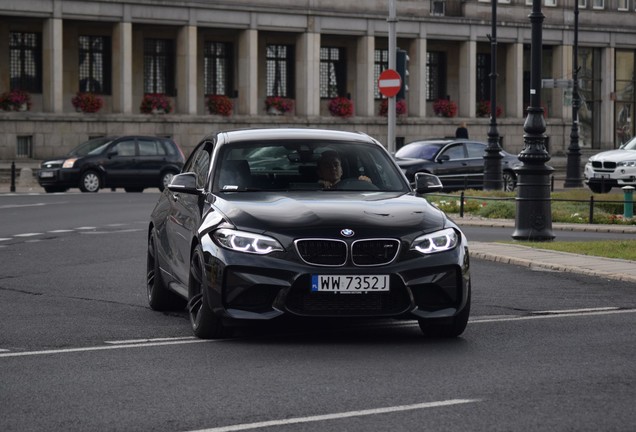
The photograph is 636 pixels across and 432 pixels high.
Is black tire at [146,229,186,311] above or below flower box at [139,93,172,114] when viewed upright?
below

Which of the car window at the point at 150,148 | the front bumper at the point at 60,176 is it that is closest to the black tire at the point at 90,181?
the front bumper at the point at 60,176

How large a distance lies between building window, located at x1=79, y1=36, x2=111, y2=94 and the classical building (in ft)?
0.19

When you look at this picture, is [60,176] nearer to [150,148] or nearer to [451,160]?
[150,148]

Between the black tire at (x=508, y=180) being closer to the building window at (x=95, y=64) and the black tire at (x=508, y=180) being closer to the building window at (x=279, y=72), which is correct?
the building window at (x=95, y=64)

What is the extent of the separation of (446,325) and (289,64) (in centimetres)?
5808

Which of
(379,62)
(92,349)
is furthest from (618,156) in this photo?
(379,62)

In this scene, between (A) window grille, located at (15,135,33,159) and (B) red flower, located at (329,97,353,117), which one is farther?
(B) red flower, located at (329,97,353,117)

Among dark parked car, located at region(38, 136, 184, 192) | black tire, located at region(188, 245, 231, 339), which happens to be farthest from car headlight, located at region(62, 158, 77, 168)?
black tire, located at region(188, 245, 231, 339)

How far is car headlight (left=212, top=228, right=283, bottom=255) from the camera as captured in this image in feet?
33.9

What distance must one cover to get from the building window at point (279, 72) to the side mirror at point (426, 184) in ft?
184

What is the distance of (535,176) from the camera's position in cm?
2077

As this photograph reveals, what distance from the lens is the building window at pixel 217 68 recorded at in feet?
217

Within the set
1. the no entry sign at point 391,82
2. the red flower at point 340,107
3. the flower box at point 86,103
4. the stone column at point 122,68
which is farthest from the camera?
the red flower at point 340,107

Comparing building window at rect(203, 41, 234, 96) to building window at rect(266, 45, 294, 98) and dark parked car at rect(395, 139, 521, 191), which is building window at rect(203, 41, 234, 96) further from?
dark parked car at rect(395, 139, 521, 191)
